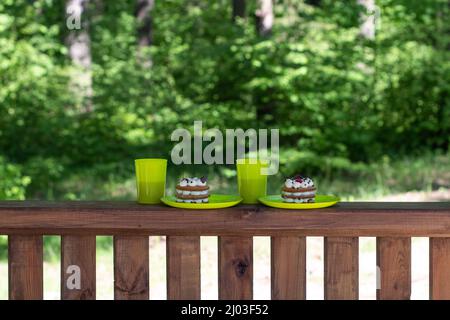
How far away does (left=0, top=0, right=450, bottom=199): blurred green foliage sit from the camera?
866 centimetres

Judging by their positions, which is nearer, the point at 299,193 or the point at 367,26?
the point at 299,193

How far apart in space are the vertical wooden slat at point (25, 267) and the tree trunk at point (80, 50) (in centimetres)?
711

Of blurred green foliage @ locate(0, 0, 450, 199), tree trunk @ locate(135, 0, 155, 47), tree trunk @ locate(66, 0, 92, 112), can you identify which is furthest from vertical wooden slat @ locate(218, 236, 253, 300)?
tree trunk @ locate(135, 0, 155, 47)

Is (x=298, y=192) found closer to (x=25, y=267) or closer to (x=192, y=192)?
(x=192, y=192)

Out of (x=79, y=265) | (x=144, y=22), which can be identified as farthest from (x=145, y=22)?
(x=79, y=265)

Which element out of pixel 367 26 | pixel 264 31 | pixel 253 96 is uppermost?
pixel 367 26

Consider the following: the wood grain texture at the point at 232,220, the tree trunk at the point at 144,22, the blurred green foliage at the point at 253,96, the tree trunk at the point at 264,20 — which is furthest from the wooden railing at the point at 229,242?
the tree trunk at the point at 144,22

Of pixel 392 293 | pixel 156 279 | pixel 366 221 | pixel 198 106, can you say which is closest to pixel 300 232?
pixel 366 221

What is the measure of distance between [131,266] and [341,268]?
53 cm

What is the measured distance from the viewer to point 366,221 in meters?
1.91

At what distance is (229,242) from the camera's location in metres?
1.96

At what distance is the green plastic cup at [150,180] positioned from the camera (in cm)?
206
